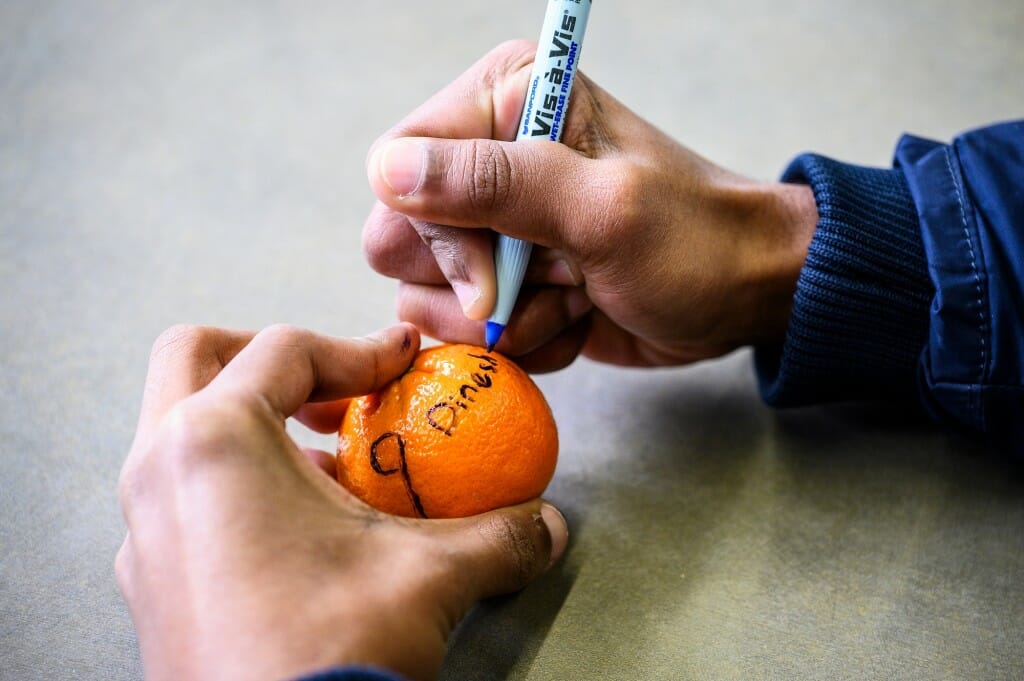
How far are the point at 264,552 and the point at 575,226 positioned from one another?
484 mm

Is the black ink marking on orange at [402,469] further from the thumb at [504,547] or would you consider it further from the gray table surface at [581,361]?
the gray table surface at [581,361]

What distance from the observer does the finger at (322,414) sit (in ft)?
3.27

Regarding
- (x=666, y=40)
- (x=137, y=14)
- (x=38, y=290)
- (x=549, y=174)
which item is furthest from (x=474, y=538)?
(x=137, y=14)

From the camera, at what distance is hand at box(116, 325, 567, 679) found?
63cm

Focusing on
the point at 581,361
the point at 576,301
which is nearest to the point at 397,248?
the point at 576,301

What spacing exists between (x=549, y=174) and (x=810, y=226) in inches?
16.5

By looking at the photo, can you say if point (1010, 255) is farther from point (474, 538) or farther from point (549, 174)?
point (474, 538)

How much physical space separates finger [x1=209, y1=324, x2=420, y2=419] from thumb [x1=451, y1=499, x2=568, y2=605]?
0.19m

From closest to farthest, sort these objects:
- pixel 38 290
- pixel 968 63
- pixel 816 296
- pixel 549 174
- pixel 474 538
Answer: pixel 474 538, pixel 549 174, pixel 816 296, pixel 38 290, pixel 968 63

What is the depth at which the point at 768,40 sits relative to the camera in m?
1.79

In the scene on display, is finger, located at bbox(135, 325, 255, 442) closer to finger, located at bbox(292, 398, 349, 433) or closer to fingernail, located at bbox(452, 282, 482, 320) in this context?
finger, located at bbox(292, 398, 349, 433)

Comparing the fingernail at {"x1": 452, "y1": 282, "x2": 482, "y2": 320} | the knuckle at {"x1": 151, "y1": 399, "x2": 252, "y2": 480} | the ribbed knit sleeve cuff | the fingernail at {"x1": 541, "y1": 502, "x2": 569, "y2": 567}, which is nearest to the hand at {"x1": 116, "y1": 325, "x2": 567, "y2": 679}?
the knuckle at {"x1": 151, "y1": 399, "x2": 252, "y2": 480}

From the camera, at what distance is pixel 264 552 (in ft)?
2.13

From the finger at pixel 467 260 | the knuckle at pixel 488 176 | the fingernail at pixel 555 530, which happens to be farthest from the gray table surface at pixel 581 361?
the knuckle at pixel 488 176
